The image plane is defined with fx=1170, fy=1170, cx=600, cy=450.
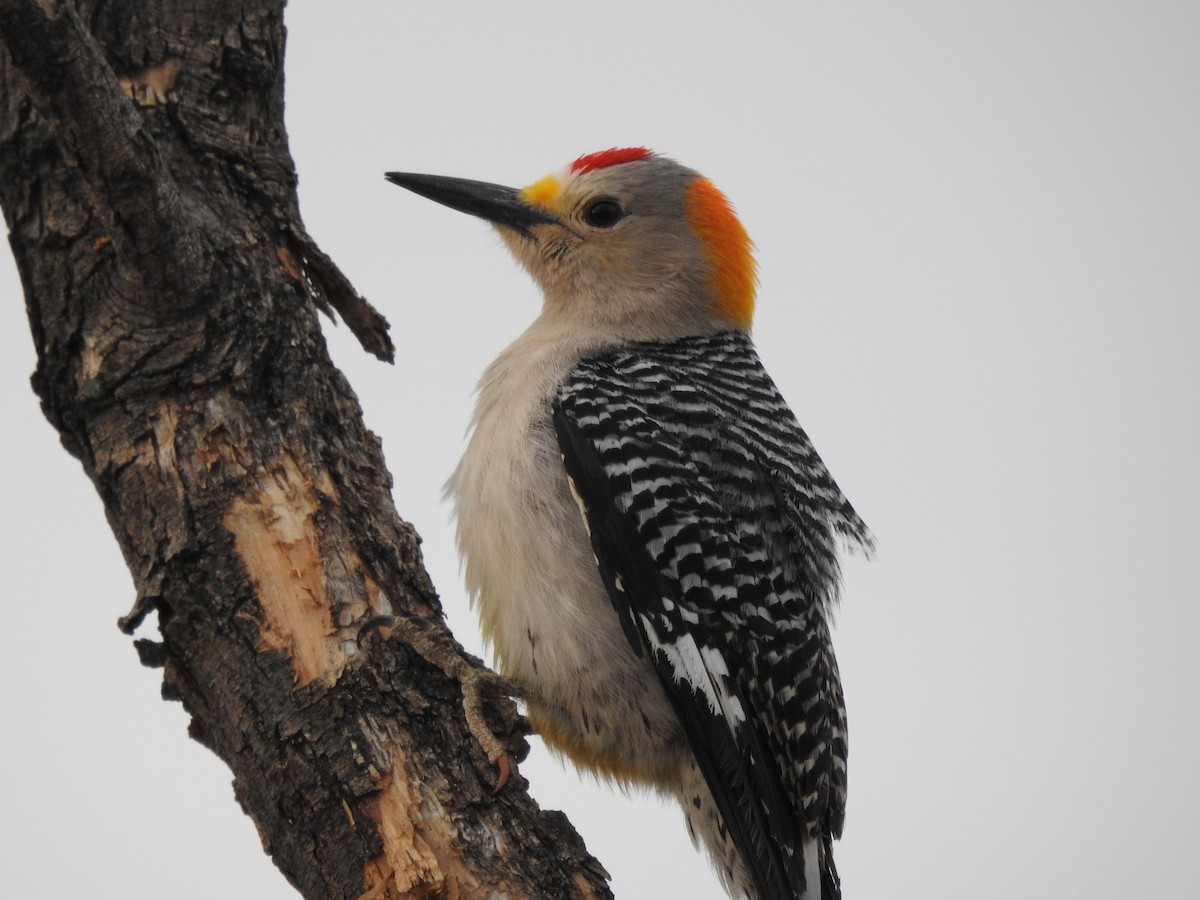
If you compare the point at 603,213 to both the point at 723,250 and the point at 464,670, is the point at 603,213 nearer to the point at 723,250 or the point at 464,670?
the point at 723,250

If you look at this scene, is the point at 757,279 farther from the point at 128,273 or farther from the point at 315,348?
the point at 128,273

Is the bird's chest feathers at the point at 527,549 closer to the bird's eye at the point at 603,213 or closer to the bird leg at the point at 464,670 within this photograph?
the bird leg at the point at 464,670

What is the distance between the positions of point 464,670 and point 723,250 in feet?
9.89

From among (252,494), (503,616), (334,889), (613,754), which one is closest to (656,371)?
(503,616)

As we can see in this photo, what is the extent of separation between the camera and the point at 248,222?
4316mm

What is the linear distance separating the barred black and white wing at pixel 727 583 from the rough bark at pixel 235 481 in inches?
29.7

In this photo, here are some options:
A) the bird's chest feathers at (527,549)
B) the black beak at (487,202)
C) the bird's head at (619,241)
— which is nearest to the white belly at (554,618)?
the bird's chest feathers at (527,549)

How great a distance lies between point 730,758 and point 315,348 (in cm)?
218

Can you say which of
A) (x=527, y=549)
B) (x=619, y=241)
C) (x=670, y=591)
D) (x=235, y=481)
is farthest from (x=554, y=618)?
(x=619, y=241)

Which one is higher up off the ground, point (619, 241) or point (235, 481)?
point (619, 241)

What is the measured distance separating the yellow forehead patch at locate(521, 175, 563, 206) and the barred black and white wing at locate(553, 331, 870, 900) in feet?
3.79

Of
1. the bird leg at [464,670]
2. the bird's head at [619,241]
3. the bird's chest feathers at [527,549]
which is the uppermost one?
the bird's head at [619,241]

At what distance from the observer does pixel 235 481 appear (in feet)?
12.6

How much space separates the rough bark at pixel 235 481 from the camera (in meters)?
3.53
